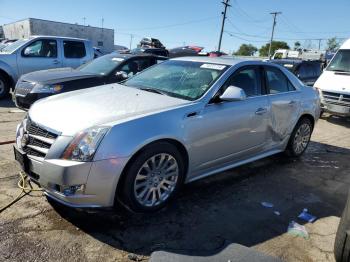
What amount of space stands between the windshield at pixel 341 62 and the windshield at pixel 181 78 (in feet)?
22.2

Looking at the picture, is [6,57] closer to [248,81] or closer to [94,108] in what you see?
[94,108]

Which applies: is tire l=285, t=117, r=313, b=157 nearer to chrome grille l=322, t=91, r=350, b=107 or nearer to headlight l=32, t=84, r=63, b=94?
chrome grille l=322, t=91, r=350, b=107

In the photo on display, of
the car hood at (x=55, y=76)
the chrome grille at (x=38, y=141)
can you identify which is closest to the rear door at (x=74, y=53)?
the car hood at (x=55, y=76)

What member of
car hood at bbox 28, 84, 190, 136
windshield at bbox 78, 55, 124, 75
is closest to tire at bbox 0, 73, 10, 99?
windshield at bbox 78, 55, 124, 75

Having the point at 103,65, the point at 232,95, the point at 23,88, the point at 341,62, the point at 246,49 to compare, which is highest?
the point at 246,49

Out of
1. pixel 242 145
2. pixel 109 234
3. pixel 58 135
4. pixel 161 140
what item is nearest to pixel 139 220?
pixel 109 234

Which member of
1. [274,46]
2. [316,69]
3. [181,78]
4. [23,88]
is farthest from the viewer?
[274,46]

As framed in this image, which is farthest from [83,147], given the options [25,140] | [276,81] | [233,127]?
[276,81]

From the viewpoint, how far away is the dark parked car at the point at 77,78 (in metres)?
7.04

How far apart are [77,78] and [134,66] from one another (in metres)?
1.50

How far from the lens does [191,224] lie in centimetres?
352

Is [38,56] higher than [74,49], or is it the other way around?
[74,49]

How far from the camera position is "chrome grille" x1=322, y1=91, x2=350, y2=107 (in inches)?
358

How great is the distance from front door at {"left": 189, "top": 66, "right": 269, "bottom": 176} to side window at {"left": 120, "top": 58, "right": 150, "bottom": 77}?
12.8 ft
